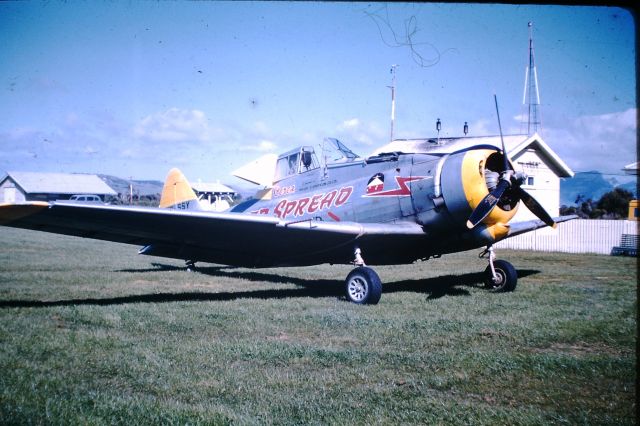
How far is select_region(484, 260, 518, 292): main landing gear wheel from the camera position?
10.4m

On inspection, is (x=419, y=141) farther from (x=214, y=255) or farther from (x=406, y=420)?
(x=406, y=420)

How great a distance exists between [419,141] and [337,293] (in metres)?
25.0

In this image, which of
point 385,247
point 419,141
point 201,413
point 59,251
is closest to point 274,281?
point 385,247

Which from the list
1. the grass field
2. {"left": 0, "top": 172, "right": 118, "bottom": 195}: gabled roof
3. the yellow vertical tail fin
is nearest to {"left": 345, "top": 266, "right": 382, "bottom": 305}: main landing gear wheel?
the grass field

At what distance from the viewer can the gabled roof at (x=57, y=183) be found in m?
72.9

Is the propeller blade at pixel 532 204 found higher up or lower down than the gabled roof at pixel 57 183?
lower down

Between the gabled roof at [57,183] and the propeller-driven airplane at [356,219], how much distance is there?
70333 millimetres

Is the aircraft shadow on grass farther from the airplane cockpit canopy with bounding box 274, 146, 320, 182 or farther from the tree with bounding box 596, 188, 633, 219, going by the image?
the tree with bounding box 596, 188, 633, 219

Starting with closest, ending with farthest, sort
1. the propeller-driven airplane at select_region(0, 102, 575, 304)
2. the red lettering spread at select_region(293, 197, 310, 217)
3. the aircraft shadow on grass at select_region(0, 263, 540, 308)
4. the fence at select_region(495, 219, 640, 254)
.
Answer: the propeller-driven airplane at select_region(0, 102, 575, 304) → the aircraft shadow on grass at select_region(0, 263, 540, 308) → the red lettering spread at select_region(293, 197, 310, 217) → the fence at select_region(495, 219, 640, 254)

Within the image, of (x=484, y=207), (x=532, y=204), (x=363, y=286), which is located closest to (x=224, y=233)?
(x=363, y=286)

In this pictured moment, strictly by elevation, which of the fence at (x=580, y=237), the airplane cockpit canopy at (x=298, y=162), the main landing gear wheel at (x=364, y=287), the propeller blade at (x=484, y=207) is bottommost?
the main landing gear wheel at (x=364, y=287)

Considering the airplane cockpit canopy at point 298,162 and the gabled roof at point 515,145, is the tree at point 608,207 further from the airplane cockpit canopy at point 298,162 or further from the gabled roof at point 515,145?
the airplane cockpit canopy at point 298,162

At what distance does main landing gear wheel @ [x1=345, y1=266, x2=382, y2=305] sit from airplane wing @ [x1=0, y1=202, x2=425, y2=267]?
656 mm

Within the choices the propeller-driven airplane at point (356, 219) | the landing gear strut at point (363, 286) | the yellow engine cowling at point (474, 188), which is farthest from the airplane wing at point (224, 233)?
the yellow engine cowling at point (474, 188)
